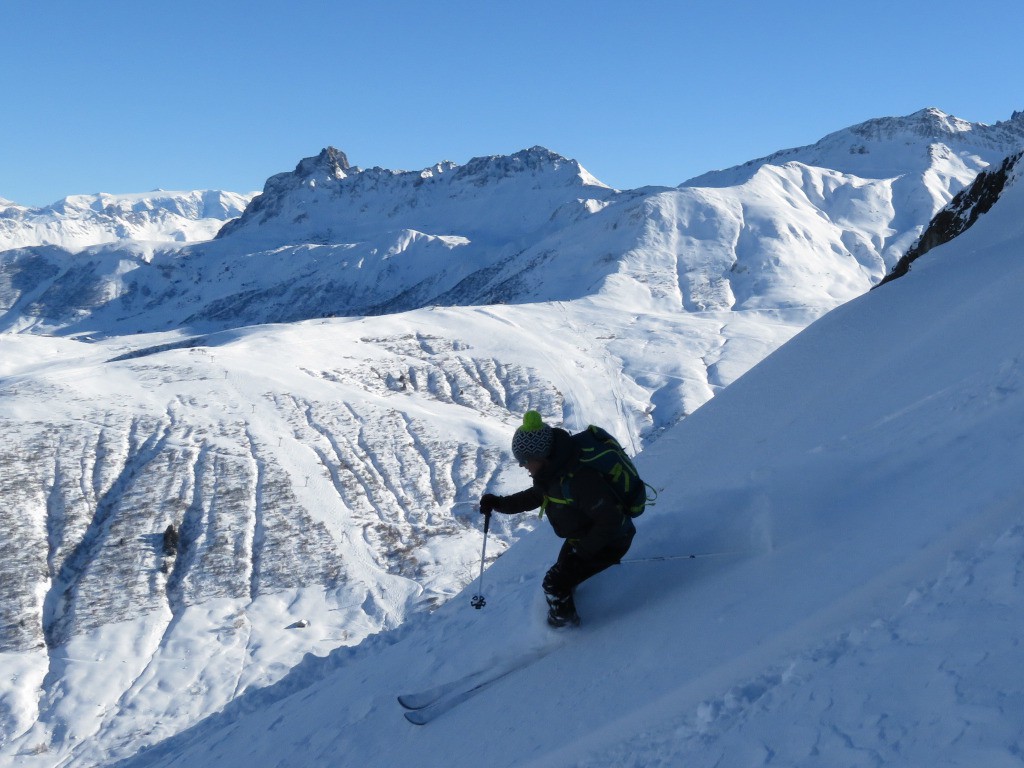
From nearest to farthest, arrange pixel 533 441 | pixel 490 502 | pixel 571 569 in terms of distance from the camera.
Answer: pixel 533 441 < pixel 571 569 < pixel 490 502

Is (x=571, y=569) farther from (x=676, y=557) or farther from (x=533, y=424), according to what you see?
(x=533, y=424)

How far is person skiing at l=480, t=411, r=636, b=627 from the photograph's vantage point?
22.7 ft

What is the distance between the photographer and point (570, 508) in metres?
7.09

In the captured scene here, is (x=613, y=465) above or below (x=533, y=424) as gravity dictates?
below

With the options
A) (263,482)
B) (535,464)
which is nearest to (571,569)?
(535,464)

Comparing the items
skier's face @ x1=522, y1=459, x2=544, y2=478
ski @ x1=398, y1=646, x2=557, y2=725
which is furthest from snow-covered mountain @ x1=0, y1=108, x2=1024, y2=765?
skier's face @ x1=522, y1=459, x2=544, y2=478

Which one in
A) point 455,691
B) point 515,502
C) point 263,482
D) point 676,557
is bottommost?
point 263,482

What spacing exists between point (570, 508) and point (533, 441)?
0.79m

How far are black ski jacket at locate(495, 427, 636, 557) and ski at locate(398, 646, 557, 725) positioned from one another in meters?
1.49

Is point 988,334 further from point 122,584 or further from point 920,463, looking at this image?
point 122,584

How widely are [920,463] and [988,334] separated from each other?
4.63 meters

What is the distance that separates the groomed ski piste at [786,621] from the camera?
4363mm

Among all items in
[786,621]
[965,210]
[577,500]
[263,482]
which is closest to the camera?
[786,621]

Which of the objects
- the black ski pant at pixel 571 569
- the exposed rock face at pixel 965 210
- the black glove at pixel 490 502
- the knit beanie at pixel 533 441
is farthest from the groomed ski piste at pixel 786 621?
the exposed rock face at pixel 965 210
